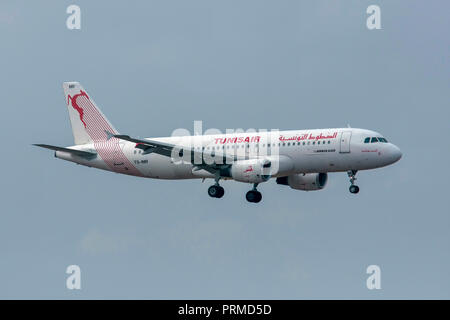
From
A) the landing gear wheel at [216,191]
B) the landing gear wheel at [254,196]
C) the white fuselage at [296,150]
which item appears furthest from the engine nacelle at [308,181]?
the landing gear wheel at [216,191]

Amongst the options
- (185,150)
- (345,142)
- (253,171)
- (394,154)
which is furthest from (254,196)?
(394,154)

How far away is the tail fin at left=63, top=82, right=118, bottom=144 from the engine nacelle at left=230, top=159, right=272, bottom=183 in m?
15.8

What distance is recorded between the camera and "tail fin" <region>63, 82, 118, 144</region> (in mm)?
95188

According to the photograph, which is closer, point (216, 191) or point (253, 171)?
point (253, 171)

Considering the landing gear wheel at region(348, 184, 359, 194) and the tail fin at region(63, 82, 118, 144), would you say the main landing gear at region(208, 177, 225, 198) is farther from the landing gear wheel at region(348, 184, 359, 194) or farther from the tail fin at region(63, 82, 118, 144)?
→ the tail fin at region(63, 82, 118, 144)

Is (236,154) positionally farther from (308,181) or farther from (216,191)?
(308,181)

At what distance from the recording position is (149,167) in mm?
91125

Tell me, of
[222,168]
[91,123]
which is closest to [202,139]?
[222,168]

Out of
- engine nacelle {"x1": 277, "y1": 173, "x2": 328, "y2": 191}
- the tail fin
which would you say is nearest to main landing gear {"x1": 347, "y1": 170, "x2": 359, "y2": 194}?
engine nacelle {"x1": 277, "y1": 173, "x2": 328, "y2": 191}

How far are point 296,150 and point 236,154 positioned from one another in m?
5.69

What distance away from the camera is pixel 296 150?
83250 mm

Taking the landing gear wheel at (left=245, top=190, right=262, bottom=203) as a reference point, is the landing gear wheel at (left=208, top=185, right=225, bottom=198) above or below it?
above

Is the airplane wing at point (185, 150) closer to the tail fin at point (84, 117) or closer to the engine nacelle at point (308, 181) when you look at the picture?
the engine nacelle at point (308, 181)

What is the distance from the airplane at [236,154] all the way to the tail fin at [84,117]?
9 centimetres
